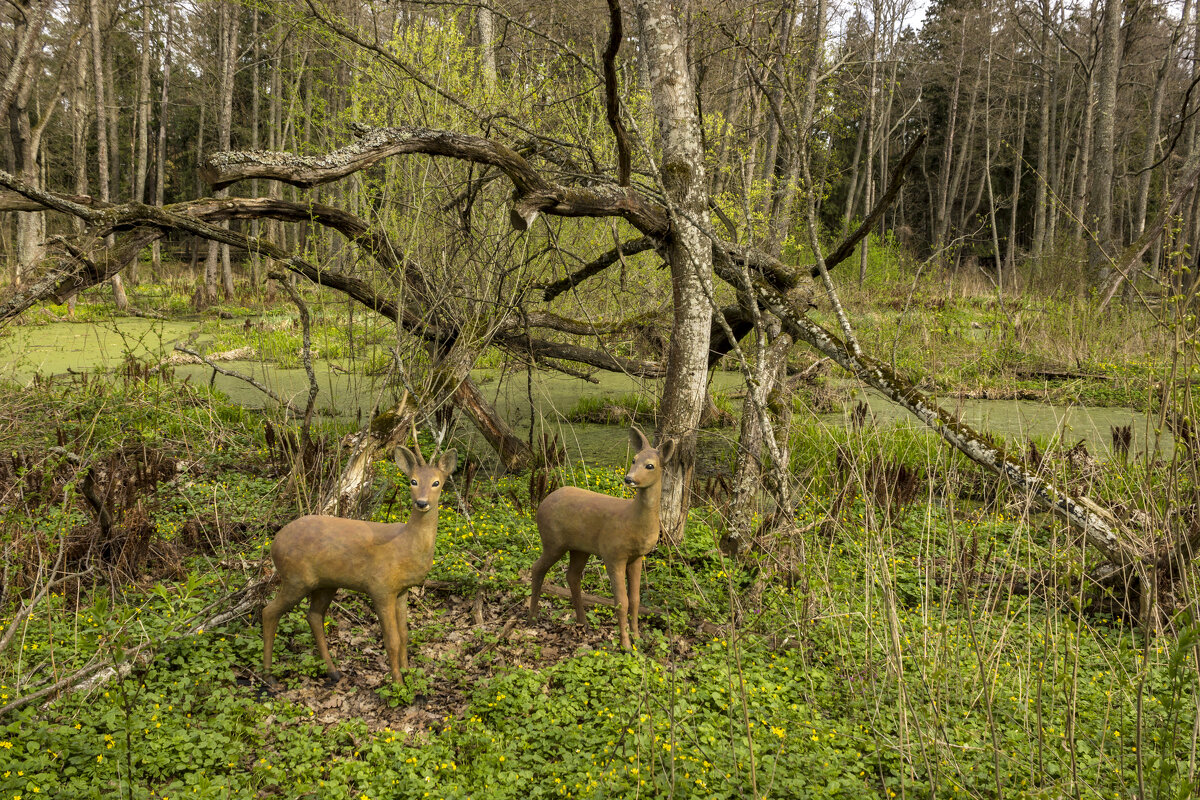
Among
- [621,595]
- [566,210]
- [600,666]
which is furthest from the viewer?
→ [566,210]

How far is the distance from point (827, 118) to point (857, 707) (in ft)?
26.4

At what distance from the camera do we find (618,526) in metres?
3.97

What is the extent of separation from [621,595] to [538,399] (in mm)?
4792

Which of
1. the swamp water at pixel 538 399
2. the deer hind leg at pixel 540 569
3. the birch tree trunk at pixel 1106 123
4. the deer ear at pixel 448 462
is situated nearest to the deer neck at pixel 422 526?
the deer ear at pixel 448 462

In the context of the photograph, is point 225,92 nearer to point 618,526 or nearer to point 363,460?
point 363,460

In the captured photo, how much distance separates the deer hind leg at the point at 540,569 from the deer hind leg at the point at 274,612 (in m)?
1.30

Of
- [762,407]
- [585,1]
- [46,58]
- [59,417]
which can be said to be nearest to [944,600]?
[762,407]

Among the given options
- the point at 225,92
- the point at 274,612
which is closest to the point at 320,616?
the point at 274,612

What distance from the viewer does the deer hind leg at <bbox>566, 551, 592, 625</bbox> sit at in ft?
14.2

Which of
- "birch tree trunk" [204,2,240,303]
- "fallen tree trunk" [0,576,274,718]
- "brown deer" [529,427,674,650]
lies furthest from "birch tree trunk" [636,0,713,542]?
"birch tree trunk" [204,2,240,303]

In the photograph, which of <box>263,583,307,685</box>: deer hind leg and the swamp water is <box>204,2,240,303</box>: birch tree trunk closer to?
the swamp water

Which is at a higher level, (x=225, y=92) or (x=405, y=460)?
(x=225, y=92)

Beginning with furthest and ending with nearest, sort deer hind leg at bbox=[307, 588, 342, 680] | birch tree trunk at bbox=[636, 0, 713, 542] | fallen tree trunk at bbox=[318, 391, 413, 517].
→ birch tree trunk at bbox=[636, 0, 713, 542], fallen tree trunk at bbox=[318, 391, 413, 517], deer hind leg at bbox=[307, 588, 342, 680]

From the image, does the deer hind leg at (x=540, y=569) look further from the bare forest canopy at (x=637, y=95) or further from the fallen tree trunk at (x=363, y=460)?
the bare forest canopy at (x=637, y=95)
